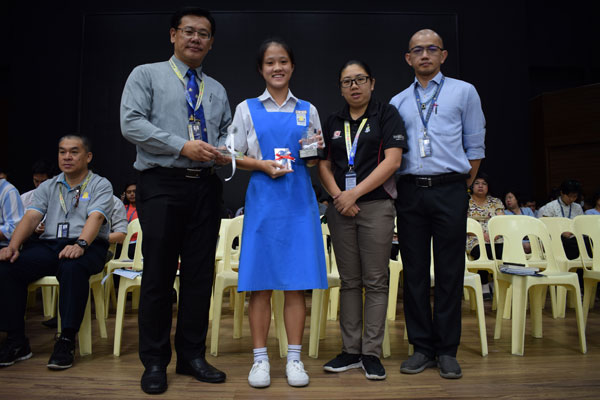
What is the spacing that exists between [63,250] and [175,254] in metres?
0.85

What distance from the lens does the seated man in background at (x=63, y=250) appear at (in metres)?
2.38

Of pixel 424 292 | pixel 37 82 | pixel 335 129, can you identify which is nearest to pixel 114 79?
pixel 37 82

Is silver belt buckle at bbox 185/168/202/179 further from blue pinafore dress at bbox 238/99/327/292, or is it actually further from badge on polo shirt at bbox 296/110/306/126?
badge on polo shirt at bbox 296/110/306/126

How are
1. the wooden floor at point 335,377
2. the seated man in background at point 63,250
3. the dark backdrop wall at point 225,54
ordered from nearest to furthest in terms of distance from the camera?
the wooden floor at point 335,377 → the seated man in background at point 63,250 → the dark backdrop wall at point 225,54

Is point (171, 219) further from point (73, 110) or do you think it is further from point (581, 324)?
point (73, 110)

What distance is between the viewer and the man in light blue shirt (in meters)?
2.26

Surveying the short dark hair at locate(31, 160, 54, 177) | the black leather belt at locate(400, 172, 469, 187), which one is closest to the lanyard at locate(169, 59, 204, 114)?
the black leather belt at locate(400, 172, 469, 187)

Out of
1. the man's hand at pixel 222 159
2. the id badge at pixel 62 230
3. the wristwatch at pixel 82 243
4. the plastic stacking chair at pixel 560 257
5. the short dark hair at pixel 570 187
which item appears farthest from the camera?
the short dark hair at pixel 570 187

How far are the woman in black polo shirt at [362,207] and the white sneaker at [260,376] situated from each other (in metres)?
0.35

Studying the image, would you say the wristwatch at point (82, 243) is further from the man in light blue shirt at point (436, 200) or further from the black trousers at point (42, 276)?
the man in light blue shirt at point (436, 200)

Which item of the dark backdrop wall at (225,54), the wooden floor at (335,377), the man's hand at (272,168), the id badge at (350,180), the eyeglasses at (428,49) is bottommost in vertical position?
the wooden floor at (335,377)

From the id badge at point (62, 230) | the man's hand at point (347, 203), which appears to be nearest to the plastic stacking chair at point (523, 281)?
the man's hand at point (347, 203)

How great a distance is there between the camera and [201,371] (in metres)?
2.09

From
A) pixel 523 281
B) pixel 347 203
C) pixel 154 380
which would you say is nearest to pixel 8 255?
pixel 154 380
